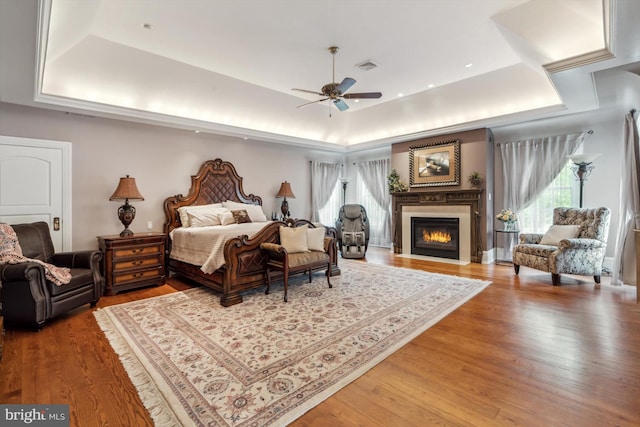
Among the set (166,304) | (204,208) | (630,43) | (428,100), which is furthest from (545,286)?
(204,208)

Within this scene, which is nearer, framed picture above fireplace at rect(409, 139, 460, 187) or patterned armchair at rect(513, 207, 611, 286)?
patterned armchair at rect(513, 207, 611, 286)

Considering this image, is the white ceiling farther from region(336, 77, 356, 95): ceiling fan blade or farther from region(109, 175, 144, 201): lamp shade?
region(109, 175, 144, 201): lamp shade

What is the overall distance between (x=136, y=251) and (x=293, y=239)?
7.60ft

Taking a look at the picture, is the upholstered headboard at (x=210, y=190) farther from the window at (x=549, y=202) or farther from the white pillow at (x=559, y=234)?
the window at (x=549, y=202)

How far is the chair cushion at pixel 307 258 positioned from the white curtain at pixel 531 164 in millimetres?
4156

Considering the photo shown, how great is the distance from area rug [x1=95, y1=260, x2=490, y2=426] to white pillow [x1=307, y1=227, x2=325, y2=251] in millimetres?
557

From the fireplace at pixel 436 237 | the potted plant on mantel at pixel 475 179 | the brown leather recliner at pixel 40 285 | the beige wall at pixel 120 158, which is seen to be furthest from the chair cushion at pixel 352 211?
the brown leather recliner at pixel 40 285

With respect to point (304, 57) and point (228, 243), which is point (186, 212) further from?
point (304, 57)

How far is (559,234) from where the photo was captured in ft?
15.8

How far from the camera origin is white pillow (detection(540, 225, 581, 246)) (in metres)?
4.73

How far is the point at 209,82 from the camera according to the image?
5.07 metres

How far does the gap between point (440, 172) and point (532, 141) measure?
5.57 feet

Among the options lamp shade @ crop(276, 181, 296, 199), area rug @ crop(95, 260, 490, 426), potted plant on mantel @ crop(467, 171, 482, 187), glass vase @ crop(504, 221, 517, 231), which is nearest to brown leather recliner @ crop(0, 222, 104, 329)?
area rug @ crop(95, 260, 490, 426)

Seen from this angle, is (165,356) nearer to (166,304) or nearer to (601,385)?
(166,304)
